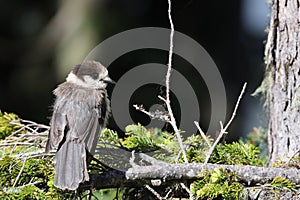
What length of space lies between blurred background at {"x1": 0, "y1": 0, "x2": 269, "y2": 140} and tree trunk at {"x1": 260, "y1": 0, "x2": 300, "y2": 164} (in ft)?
5.21

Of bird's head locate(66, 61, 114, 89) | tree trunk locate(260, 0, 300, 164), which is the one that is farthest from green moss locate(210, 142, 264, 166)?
bird's head locate(66, 61, 114, 89)

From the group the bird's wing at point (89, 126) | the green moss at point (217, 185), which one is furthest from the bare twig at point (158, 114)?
the green moss at point (217, 185)

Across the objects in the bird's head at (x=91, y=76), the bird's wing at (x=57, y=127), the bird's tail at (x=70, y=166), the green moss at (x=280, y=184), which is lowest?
the bird's tail at (x=70, y=166)

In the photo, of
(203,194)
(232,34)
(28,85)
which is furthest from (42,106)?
(203,194)

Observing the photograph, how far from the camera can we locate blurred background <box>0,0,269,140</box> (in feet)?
13.4

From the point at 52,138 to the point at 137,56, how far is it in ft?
7.59

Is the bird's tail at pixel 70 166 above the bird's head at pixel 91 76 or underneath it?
underneath

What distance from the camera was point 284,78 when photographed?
2377 mm

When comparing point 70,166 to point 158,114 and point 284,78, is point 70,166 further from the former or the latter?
point 284,78

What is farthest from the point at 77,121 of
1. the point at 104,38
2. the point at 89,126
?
the point at 104,38

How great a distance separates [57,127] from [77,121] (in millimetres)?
99

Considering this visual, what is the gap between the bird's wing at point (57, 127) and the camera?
2109mm

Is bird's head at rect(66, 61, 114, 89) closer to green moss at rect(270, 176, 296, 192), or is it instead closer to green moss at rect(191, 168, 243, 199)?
green moss at rect(191, 168, 243, 199)

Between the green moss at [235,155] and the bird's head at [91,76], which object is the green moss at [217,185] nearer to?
the green moss at [235,155]
